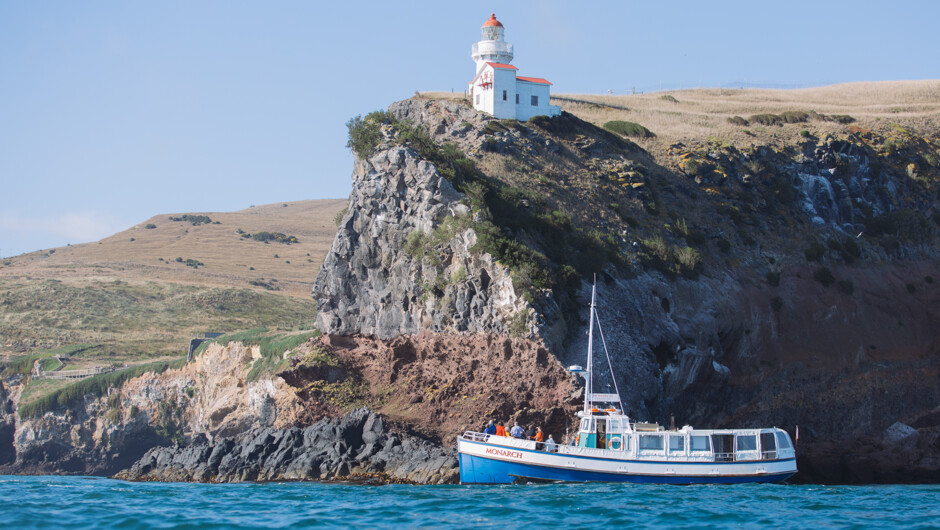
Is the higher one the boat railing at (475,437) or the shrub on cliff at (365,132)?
the shrub on cliff at (365,132)

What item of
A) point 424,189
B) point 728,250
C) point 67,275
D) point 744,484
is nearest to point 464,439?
point 744,484

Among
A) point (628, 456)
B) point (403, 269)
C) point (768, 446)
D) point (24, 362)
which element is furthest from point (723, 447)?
point (24, 362)

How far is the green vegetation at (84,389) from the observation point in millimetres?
64312

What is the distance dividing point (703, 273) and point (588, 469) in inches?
886

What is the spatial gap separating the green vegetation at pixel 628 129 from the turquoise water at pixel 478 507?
128ft

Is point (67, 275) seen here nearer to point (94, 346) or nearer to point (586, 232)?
point (94, 346)

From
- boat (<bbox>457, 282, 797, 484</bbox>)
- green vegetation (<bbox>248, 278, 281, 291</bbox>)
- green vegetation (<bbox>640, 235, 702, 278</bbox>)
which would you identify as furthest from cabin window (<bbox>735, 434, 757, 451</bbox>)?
green vegetation (<bbox>248, 278, 281, 291</bbox>)

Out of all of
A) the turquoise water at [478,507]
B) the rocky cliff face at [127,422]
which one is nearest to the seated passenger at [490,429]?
the turquoise water at [478,507]

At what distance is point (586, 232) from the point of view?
176 ft

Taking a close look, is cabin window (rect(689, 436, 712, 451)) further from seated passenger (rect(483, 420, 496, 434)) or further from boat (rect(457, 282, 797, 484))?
seated passenger (rect(483, 420, 496, 434))

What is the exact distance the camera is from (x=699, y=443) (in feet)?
122

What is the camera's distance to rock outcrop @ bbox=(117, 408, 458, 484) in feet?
136

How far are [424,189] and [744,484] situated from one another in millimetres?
23317

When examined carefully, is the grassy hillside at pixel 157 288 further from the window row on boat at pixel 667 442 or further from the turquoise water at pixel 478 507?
the window row on boat at pixel 667 442
